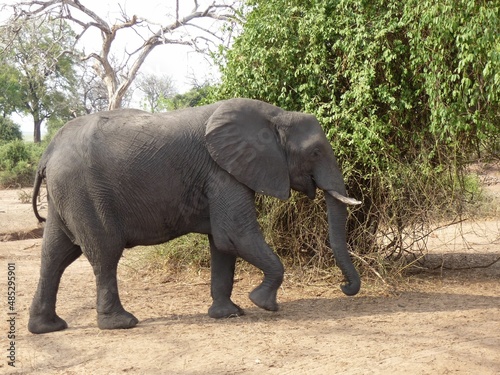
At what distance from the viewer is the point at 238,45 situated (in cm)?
852

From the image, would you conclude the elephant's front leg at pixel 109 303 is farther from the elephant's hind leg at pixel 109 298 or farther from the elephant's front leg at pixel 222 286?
the elephant's front leg at pixel 222 286

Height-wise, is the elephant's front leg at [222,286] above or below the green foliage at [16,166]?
below

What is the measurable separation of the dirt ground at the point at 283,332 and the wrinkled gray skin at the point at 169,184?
373mm

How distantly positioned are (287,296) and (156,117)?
262 centimetres

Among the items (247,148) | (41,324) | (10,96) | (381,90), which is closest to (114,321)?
(41,324)

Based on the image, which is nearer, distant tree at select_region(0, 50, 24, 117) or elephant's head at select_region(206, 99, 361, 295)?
elephant's head at select_region(206, 99, 361, 295)

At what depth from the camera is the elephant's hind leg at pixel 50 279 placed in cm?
576

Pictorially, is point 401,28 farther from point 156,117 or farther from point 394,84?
point 156,117

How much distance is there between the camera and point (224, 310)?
20.1 feet

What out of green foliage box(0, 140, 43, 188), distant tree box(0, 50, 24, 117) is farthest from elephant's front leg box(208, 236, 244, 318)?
distant tree box(0, 50, 24, 117)

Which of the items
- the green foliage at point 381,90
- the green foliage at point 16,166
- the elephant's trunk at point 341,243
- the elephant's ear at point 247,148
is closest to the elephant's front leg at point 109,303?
the elephant's ear at point 247,148

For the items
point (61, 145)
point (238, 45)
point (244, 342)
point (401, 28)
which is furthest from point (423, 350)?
point (238, 45)

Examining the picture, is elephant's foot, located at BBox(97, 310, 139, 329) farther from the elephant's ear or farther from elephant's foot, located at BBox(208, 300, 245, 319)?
the elephant's ear

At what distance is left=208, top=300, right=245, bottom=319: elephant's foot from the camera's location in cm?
611
